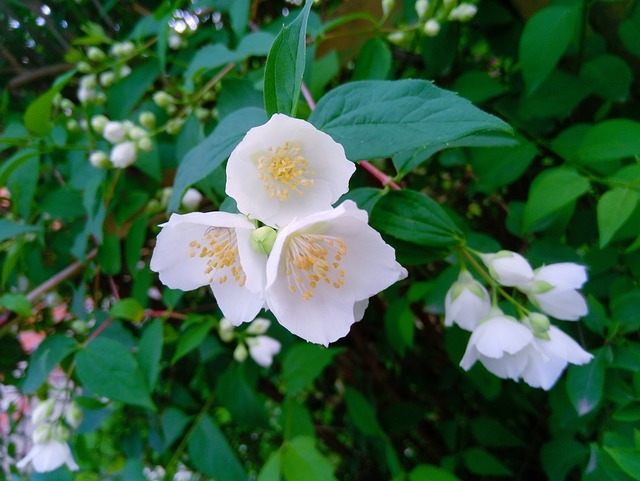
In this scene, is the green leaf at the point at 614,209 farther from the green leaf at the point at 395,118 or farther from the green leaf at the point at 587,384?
the green leaf at the point at 395,118

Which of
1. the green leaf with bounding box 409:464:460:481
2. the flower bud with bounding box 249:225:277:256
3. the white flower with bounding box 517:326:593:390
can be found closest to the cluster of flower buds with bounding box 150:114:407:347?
the flower bud with bounding box 249:225:277:256

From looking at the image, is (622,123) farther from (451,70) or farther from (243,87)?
(243,87)

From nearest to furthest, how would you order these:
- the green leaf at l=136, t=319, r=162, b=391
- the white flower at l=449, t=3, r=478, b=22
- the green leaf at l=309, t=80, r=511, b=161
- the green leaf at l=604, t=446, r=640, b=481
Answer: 1. the green leaf at l=309, t=80, r=511, b=161
2. the green leaf at l=604, t=446, r=640, b=481
3. the green leaf at l=136, t=319, r=162, b=391
4. the white flower at l=449, t=3, r=478, b=22

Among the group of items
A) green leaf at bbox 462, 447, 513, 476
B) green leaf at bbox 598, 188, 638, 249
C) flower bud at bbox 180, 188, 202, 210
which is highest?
flower bud at bbox 180, 188, 202, 210

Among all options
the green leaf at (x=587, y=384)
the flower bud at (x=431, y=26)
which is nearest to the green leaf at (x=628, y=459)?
the green leaf at (x=587, y=384)

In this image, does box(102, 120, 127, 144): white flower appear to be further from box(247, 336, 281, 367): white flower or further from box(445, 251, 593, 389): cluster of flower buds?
box(445, 251, 593, 389): cluster of flower buds

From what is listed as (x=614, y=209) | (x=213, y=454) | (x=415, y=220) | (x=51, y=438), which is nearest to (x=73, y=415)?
(x=51, y=438)
